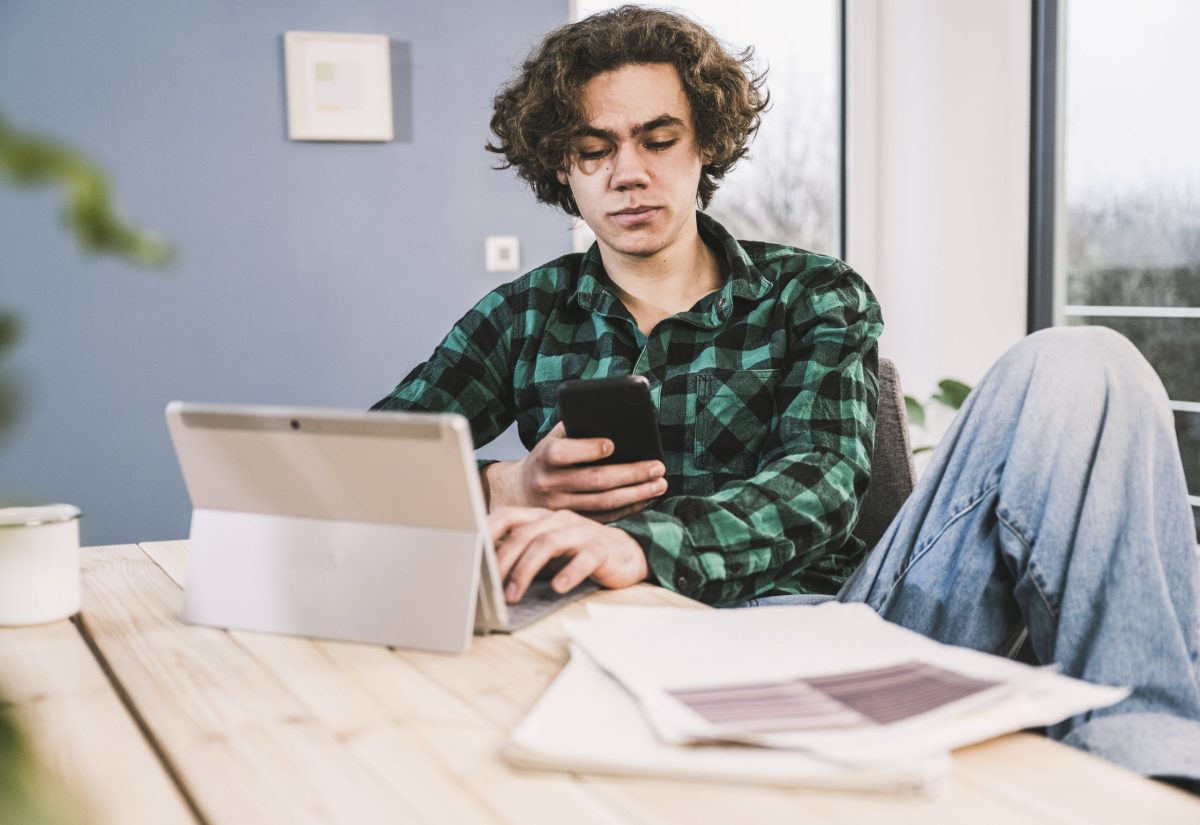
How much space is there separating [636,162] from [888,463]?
511mm

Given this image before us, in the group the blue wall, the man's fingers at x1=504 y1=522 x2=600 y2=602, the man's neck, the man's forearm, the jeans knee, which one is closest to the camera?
the man's fingers at x1=504 y1=522 x2=600 y2=602

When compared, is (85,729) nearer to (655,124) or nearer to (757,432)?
(757,432)

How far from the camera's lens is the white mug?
79 cm

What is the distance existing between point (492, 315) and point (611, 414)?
0.59 meters

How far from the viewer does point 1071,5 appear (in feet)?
9.93

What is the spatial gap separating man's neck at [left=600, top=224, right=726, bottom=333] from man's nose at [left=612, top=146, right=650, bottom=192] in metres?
0.09

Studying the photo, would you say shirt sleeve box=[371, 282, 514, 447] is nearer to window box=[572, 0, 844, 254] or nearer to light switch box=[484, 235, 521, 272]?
light switch box=[484, 235, 521, 272]

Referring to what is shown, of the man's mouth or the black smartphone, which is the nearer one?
the black smartphone

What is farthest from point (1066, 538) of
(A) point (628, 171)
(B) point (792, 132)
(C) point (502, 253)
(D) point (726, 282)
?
(B) point (792, 132)

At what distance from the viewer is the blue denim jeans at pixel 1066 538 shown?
0.79 metres

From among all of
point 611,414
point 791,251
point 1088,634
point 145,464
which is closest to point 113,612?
point 611,414

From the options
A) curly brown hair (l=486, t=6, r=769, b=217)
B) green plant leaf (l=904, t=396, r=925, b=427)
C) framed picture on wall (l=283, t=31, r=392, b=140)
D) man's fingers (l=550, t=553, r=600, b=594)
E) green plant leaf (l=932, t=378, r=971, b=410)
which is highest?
framed picture on wall (l=283, t=31, r=392, b=140)

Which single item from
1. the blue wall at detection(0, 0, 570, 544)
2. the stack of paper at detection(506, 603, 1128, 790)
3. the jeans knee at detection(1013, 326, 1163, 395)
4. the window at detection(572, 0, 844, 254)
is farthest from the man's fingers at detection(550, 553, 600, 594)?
the window at detection(572, 0, 844, 254)

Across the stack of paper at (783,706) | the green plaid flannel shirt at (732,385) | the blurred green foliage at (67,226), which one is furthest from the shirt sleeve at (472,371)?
the blurred green foliage at (67,226)
